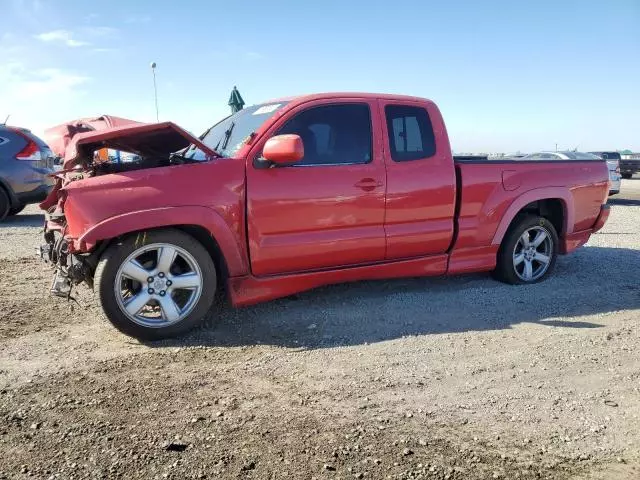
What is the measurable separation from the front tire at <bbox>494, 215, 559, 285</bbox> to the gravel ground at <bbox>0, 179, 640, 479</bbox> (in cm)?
40

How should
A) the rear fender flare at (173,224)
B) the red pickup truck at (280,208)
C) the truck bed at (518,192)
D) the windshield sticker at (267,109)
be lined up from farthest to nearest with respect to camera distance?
1. the truck bed at (518,192)
2. the windshield sticker at (267,109)
3. the red pickup truck at (280,208)
4. the rear fender flare at (173,224)

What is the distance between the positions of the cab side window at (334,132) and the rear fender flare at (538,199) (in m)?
1.64

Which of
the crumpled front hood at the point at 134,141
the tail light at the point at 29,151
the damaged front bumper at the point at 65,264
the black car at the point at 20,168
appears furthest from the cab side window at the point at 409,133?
the tail light at the point at 29,151

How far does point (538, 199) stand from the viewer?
532 centimetres

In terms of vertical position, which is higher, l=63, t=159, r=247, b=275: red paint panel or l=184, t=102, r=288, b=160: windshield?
l=184, t=102, r=288, b=160: windshield

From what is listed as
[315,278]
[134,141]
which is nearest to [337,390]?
[315,278]

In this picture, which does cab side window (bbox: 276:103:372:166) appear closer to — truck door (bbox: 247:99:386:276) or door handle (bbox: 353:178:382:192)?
truck door (bbox: 247:99:386:276)

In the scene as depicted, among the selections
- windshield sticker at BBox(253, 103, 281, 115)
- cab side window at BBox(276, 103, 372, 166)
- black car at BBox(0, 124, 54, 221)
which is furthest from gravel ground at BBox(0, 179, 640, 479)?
black car at BBox(0, 124, 54, 221)

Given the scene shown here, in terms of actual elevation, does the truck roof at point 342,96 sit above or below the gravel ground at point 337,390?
above

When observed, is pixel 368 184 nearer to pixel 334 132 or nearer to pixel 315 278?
pixel 334 132

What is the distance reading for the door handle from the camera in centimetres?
439

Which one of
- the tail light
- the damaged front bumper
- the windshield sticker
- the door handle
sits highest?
the windshield sticker

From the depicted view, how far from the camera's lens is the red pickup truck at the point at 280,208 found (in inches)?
148

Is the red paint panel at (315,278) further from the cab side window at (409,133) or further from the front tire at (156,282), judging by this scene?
the cab side window at (409,133)
